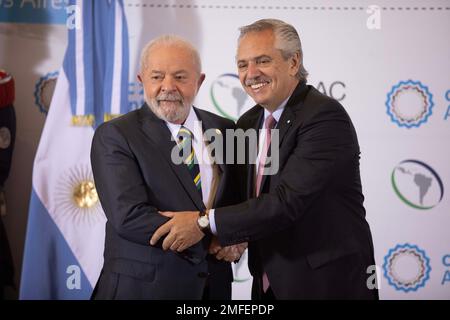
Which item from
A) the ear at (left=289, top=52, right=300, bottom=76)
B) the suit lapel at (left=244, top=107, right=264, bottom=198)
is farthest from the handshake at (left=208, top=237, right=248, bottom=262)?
the ear at (left=289, top=52, right=300, bottom=76)

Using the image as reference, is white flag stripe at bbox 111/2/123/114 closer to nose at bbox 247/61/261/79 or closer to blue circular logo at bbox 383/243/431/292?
nose at bbox 247/61/261/79

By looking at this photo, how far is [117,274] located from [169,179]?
1.25ft

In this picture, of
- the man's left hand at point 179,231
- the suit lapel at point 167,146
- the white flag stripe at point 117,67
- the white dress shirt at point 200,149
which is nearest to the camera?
the man's left hand at point 179,231

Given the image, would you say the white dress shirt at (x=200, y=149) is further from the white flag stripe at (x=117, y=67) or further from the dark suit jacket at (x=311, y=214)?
the white flag stripe at (x=117, y=67)

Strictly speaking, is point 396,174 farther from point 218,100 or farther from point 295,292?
point 295,292

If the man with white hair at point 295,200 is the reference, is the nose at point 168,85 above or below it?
above

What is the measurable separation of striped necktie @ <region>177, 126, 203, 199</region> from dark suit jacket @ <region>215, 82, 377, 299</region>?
8.1 inches

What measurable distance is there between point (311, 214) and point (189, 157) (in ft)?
1.62

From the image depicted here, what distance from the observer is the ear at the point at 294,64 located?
2158 millimetres

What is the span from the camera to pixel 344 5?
3039mm

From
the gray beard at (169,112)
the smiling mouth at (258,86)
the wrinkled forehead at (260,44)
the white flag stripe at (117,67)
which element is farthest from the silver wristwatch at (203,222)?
the white flag stripe at (117,67)

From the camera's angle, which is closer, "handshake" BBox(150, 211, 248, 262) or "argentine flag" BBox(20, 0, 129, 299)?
"handshake" BBox(150, 211, 248, 262)

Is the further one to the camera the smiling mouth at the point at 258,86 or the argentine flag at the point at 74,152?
the argentine flag at the point at 74,152

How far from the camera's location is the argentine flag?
3021 mm
